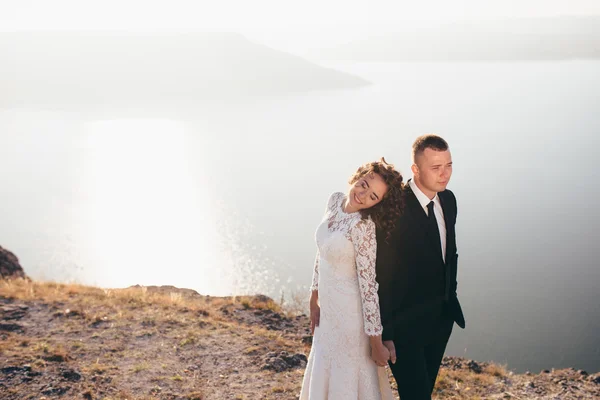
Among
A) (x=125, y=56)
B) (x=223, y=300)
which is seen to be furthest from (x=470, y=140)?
(x=125, y=56)

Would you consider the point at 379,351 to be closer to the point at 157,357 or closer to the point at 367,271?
the point at 367,271

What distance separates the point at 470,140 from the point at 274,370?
2585 inches

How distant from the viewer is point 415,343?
311 cm

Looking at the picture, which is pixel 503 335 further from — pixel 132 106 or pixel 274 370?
pixel 132 106

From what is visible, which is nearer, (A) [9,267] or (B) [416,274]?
(B) [416,274]

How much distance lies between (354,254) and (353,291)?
0.83 feet

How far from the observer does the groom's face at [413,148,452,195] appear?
306cm

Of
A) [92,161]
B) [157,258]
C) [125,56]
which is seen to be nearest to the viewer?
[157,258]

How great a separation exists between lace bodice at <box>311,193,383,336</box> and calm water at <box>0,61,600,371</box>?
8706 millimetres

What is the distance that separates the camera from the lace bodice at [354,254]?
2959mm

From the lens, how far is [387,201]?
295cm

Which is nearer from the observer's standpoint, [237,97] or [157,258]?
[157,258]

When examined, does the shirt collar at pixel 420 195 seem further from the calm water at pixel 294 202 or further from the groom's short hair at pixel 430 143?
the calm water at pixel 294 202

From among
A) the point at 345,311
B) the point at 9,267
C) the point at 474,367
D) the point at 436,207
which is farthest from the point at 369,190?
the point at 9,267
